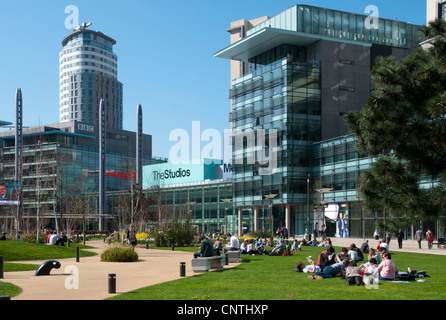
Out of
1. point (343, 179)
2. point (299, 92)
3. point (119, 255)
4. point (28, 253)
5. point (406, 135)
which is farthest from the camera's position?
point (299, 92)

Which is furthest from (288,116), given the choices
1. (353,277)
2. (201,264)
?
(353,277)

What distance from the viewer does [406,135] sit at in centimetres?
1320

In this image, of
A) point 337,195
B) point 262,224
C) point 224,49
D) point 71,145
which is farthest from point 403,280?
point 71,145

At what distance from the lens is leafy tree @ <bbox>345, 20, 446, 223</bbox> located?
42.7ft

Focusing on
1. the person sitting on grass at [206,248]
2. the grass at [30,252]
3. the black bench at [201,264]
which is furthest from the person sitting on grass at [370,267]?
the grass at [30,252]

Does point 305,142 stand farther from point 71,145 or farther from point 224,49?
point 71,145

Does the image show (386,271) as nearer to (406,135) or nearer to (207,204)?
(406,135)

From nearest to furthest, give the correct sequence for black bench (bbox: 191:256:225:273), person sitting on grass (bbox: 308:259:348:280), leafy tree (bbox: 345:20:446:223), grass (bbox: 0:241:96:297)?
leafy tree (bbox: 345:20:446:223)
person sitting on grass (bbox: 308:259:348:280)
black bench (bbox: 191:256:225:273)
grass (bbox: 0:241:96:297)

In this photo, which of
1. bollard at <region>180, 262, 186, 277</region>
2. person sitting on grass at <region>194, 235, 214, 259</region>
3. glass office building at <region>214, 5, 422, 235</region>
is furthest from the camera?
glass office building at <region>214, 5, 422, 235</region>

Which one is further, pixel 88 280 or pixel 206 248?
pixel 206 248

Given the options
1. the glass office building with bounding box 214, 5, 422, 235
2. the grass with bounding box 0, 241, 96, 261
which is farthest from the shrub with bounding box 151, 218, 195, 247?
the glass office building with bounding box 214, 5, 422, 235

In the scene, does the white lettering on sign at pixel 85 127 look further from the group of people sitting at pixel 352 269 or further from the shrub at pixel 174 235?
the group of people sitting at pixel 352 269

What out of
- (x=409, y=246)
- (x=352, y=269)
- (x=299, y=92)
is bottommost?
(x=409, y=246)

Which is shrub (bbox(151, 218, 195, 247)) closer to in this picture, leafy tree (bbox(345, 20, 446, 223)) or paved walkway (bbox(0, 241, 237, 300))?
paved walkway (bbox(0, 241, 237, 300))
